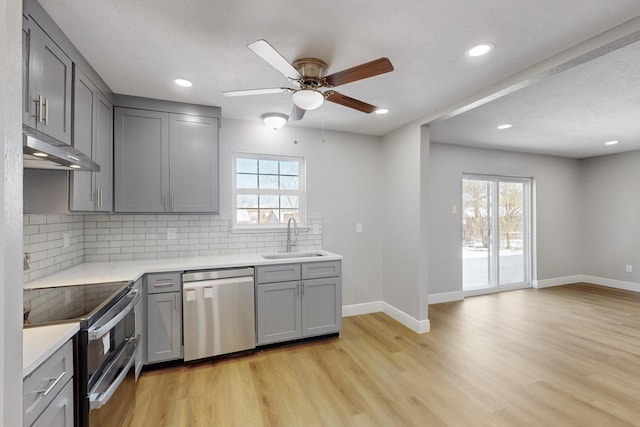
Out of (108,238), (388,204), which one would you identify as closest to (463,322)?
(388,204)

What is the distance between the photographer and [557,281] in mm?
5602

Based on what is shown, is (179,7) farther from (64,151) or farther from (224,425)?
(224,425)

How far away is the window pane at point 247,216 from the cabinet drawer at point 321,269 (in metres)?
0.97

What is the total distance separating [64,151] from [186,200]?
1.55m

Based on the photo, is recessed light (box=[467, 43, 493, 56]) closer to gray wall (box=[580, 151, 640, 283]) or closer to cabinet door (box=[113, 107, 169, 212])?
cabinet door (box=[113, 107, 169, 212])

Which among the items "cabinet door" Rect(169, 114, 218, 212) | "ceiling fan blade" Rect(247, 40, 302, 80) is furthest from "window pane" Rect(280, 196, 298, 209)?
"ceiling fan blade" Rect(247, 40, 302, 80)

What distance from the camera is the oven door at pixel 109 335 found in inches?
56.0

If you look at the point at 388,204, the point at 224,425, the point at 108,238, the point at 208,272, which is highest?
the point at 388,204

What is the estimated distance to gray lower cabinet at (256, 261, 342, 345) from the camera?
2.91 m

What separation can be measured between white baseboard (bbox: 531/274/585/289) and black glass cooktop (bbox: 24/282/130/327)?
6.38m

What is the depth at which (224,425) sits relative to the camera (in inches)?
76.0

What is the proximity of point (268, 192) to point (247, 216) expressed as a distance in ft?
1.30

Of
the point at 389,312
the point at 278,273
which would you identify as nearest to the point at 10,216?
the point at 278,273

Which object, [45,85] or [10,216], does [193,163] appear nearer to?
[45,85]
